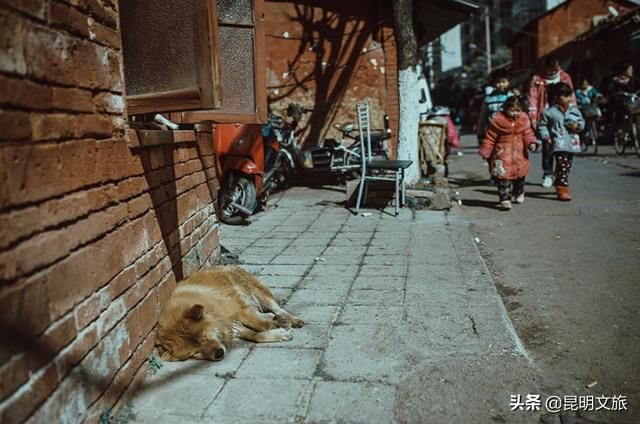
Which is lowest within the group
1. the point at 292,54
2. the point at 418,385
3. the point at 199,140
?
the point at 418,385

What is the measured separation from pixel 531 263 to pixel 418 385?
2702mm

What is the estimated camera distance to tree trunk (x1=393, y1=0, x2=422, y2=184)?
27.6 ft

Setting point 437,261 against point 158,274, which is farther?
point 437,261

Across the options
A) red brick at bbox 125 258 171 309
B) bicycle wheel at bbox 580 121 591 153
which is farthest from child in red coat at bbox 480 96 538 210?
bicycle wheel at bbox 580 121 591 153

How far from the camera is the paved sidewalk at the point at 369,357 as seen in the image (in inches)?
98.2

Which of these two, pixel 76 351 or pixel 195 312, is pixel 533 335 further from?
pixel 76 351

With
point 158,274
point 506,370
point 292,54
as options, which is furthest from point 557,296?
point 292,54

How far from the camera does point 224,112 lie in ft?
13.8

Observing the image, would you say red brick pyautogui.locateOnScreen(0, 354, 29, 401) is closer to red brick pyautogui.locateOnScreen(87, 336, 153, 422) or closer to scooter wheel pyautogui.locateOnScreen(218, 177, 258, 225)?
red brick pyautogui.locateOnScreen(87, 336, 153, 422)

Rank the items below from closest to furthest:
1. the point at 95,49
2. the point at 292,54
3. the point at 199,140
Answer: the point at 95,49
the point at 199,140
the point at 292,54

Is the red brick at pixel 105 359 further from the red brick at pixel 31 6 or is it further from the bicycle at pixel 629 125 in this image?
the bicycle at pixel 629 125

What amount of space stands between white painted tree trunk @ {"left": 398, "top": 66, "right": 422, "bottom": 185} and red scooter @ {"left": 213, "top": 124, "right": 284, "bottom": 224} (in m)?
2.55

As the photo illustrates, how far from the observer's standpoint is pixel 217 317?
312 cm

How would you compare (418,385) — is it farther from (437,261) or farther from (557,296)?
(437,261)
